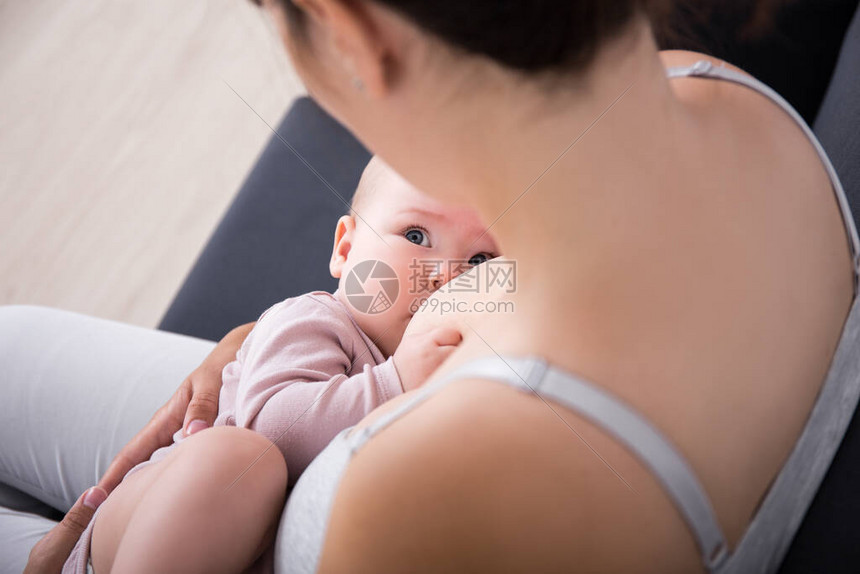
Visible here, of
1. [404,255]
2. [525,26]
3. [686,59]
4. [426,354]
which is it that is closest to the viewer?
[525,26]

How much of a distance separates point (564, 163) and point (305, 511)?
1.19 ft

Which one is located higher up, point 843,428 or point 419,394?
point 419,394

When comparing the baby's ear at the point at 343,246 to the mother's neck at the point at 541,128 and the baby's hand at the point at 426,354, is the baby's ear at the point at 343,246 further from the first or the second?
the mother's neck at the point at 541,128

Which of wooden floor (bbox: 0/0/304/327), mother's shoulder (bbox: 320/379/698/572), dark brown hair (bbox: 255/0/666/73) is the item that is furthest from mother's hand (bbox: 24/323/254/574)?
wooden floor (bbox: 0/0/304/327)

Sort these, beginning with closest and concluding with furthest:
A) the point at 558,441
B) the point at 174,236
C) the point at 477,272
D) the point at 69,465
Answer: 1. the point at 558,441
2. the point at 477,272
3. the point at 69,465
4. the point at 174,236

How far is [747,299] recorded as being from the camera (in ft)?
1.74

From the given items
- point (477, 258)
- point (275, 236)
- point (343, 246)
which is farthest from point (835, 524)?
point (275, 236)

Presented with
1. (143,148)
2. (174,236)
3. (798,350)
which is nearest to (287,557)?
(798,350)

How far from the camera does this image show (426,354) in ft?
2.73

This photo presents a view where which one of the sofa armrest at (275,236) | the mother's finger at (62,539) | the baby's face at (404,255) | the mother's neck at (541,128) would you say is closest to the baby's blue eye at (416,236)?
the baby's face at (404,255)

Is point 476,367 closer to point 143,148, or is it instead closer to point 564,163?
point 564,163

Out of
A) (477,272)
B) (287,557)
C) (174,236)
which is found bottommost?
(174,236)

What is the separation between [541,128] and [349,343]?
1.88 feet
